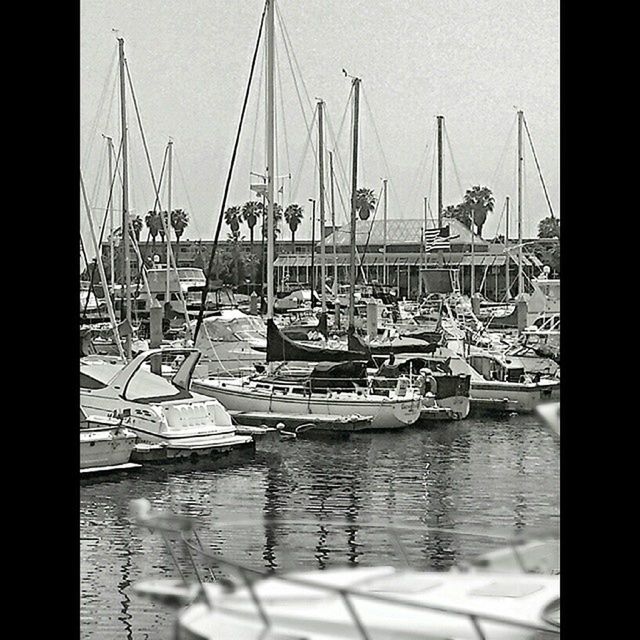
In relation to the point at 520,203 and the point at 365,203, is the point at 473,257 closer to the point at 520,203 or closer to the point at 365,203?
the point at 520,203

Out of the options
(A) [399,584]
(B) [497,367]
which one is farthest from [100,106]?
(A) [399,584]

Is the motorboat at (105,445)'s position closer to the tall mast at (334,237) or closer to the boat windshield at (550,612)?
the tall mast at (334,237)

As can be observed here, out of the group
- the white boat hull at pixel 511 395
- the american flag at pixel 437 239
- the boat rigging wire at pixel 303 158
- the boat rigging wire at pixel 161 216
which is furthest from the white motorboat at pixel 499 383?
the boat rigging wire at pixel 161 216

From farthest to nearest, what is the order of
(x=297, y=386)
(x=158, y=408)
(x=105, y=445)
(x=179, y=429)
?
1. (x=297, y=386)
2. (x=179, y=429)
3. (x=158, y=408)
4. (x=105, y=445)

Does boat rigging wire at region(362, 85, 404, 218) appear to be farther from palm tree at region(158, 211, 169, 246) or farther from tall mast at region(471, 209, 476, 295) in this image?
palm tree at region(158, 211, 169, 246)

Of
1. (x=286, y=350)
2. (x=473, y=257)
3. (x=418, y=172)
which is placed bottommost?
(x=286, y=350)

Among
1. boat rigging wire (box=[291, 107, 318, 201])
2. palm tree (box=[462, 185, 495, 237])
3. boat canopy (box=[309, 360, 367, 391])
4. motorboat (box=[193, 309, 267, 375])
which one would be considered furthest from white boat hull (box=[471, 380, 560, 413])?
boat rigging wire (box=[291, 107, 318, 201])
